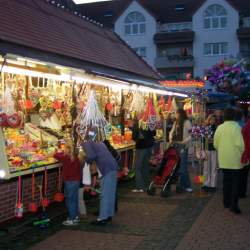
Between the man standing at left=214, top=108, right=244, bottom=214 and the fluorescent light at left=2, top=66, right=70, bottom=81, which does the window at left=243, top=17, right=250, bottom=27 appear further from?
the man standing at left=214, top=108, right=244, bottom=214

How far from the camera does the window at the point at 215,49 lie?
42169mm

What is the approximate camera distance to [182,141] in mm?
9805

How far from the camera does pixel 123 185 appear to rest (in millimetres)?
10742

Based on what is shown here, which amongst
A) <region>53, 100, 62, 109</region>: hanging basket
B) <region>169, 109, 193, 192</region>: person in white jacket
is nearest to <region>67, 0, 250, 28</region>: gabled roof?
<region>169, 109, 193, 192</region>: person in white jacket

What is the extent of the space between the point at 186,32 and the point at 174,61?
2.92 metres

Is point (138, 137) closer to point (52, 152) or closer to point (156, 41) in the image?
point (52, 152)

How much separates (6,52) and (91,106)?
1.96 metres

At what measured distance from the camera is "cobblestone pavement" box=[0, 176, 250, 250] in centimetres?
600

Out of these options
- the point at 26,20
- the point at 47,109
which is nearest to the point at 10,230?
the point at 47,109

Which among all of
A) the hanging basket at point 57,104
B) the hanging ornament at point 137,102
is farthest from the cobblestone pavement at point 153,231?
the hanging ornament at point 137,102

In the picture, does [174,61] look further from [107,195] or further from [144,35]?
[107,195]

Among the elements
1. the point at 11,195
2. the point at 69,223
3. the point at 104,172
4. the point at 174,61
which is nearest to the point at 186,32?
the point at 174,61

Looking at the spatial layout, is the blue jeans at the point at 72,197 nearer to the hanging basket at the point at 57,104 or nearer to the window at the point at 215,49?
the hanging basket at the point at 57,104

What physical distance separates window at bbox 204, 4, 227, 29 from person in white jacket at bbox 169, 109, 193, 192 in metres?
35.1
